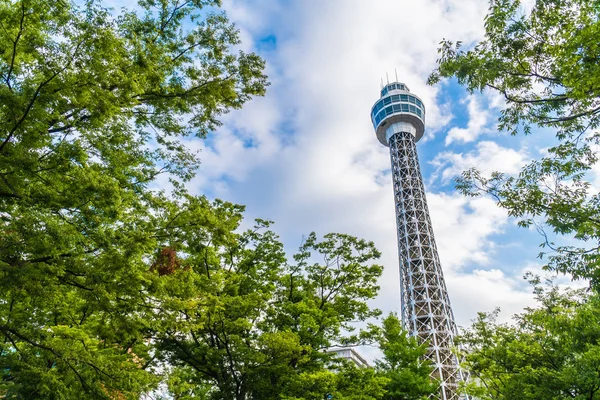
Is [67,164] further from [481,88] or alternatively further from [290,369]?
[290,369]

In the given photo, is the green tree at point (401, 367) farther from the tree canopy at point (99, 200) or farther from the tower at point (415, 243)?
the tower at point (415, 243)

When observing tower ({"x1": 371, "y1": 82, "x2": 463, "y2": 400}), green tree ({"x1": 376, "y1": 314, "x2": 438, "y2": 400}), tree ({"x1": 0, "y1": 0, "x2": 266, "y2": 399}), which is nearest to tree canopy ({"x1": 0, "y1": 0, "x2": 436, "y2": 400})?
tree ({"x1": 0, "y1": 0, "x2": 266, "y2": 399})

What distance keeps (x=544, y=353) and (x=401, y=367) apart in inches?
202

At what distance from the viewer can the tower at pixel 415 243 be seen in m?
44.7

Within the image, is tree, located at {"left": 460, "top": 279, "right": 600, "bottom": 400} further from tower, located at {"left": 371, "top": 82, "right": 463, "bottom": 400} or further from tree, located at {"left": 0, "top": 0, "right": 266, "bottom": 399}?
tower, located at {"left": 371, "top": 82, "right": 463, "bottom": 400}

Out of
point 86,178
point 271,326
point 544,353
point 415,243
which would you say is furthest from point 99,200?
point 415,243

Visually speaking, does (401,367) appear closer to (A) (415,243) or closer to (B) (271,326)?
(B) (271,326)

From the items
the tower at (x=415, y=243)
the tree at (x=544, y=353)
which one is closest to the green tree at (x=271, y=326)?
the tree at (x=544, y=353)

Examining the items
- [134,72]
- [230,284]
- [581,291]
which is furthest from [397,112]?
[134,72]

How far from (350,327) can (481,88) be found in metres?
9.29

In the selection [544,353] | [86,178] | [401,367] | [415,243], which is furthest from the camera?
[415,243]

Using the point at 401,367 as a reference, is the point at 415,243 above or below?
above

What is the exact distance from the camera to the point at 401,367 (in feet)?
47.6

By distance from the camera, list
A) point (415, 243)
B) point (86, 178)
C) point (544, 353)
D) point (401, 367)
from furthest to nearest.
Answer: point (415, 243)
point (401, 367)
point (544, 353)
point (86, 178)
